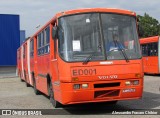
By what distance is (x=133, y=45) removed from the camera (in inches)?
390

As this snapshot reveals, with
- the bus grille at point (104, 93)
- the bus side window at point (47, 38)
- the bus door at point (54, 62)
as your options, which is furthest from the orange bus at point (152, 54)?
the bus grille at point (104, 93)

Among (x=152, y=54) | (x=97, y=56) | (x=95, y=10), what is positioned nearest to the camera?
(x=97, y=56)

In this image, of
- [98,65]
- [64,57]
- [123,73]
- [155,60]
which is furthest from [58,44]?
[155,60]

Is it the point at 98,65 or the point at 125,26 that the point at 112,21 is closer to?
the point at 125,26

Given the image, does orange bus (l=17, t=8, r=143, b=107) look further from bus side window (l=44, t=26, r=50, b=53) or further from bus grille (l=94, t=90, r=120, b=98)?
bus side window (l=44, t=26, r=50, b=53)

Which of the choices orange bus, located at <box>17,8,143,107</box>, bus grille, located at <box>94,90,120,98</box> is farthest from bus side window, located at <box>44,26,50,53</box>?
bus grille, located at <box>94,90,120,98</box>

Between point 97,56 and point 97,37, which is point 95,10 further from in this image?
A: point 97,56

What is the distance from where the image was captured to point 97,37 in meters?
9.70

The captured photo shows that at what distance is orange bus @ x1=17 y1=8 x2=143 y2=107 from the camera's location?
30.4 feet

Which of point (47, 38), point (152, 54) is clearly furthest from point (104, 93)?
point (152, 54)

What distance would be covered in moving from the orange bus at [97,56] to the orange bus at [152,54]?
1546 centimetres

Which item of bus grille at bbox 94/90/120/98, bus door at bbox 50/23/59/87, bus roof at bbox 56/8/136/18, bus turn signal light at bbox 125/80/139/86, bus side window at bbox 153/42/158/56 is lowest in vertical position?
bus grille at bbox 94/90/120/98

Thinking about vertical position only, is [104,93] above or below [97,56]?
below

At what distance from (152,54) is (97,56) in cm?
1709
